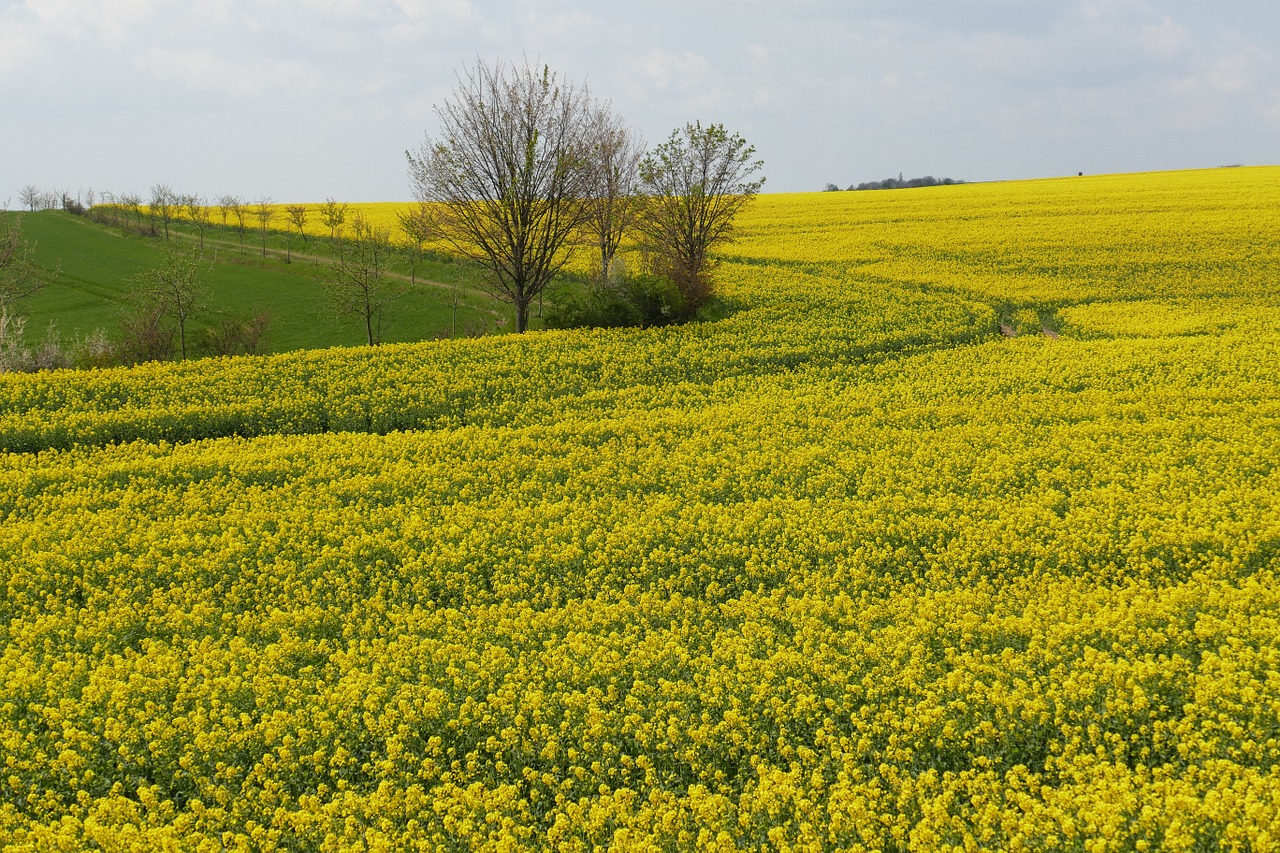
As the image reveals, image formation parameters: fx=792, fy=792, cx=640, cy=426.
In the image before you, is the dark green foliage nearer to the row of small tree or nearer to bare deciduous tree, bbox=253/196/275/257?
the row of small tree

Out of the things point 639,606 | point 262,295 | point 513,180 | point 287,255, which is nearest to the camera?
point 639,606

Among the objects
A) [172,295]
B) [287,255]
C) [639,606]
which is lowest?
[639,606]

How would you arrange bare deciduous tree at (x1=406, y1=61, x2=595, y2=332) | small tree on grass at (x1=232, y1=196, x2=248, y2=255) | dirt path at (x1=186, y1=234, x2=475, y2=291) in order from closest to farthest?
bare deciduous tree at (x1=406, y1=61, x2=595, y2=332) < dirt path at (x1=186, y1=234, x2=475, y2=291) < small tree on grass at (x1=232, y1=196, x2=248, y2=255)

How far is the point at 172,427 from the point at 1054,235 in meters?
46.8

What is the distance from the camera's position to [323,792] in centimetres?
745

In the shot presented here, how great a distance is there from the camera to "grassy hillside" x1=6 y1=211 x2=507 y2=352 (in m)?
39.5

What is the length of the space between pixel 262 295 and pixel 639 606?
1683 inches

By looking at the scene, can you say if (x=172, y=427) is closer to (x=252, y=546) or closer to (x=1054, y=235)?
(x=252, y=546)

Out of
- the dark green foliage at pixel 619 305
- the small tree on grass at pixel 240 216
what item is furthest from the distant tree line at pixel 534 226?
the small tree on grass at pixel 240 216

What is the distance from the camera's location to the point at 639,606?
10.7 metres

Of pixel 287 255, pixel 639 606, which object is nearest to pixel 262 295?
pixel 287 255

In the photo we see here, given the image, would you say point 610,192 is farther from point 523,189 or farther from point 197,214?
point 197,214

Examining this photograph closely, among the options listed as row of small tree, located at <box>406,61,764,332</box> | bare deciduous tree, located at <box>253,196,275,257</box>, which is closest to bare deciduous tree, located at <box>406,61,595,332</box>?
row of small tree, located at <box>406,61,764,332</box>

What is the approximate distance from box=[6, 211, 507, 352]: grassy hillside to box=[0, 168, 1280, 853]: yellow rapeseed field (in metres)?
17.1
